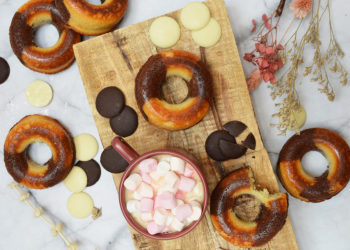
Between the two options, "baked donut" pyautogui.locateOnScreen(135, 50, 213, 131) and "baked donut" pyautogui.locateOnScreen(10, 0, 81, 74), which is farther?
"baked donut" pyautogui.locateOnScreen(10, 0, 81, 74)

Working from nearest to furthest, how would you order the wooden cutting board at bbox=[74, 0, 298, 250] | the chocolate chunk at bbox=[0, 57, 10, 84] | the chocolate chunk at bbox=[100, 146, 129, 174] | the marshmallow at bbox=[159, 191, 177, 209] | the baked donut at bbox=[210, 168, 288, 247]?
the marshmallow at bbox=[159, 191, 177, 209] → the baked donut at bbox=[210, 168, 288, 247] → the wooden cutting board at bbox=[74, 0, 298, 250] → the chocolate chunk at bbox=[100, 146, 129, 174] → the chocolate chunk at bbox=[0, 57, 10, 84]

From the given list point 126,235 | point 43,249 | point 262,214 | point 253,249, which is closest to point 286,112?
point 262,214

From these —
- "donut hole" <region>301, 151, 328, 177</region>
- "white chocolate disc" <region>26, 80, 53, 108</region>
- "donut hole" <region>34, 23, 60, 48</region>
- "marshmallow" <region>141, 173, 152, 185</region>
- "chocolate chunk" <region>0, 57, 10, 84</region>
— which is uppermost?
"donut hole" <region>34, 23, 60, 48</region>

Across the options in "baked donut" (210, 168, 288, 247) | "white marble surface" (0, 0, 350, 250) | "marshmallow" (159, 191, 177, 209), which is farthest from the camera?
"white marble surface" (0, 0, 350, 250)

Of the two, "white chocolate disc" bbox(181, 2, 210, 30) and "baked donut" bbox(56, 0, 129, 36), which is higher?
"baked donut" bbox(56, 0, 129, 36)

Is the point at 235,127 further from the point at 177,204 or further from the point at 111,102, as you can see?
the point at 111,102

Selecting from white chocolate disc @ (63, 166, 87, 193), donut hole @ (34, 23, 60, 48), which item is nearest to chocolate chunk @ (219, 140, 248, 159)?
white chocolate disc @ (63, 166, 87, 193)

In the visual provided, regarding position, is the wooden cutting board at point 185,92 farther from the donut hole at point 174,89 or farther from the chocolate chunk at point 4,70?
the chocolate chunk at point 4,70

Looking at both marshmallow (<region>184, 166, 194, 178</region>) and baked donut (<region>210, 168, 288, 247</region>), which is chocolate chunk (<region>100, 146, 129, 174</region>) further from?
baked donut (<region>210, 168, 288, 247</region>)
